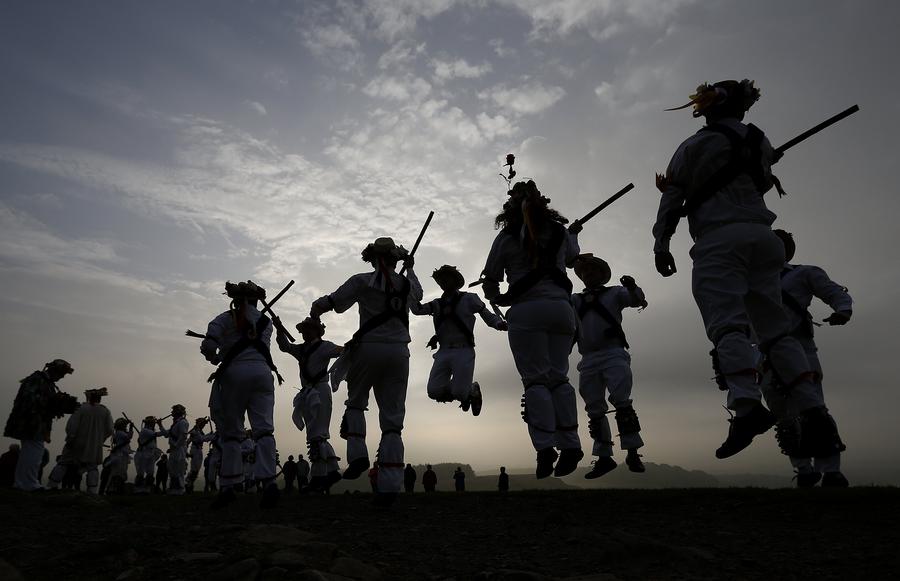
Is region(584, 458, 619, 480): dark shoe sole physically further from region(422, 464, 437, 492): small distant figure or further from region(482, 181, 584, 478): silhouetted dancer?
region(422, 464, 437, 492): small distant figure

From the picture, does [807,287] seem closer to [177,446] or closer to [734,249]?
[734,249]

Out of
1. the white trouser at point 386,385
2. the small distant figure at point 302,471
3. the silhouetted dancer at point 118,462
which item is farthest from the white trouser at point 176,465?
the white trouser at point 386,385

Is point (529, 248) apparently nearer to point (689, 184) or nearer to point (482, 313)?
point (689, 184)

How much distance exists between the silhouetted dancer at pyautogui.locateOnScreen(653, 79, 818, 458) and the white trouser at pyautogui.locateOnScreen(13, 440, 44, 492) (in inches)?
519

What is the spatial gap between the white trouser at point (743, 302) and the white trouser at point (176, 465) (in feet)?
74.6

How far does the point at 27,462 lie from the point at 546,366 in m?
11.7

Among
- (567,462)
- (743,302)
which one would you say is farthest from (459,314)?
(743,302)

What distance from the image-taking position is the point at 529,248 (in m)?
6.61

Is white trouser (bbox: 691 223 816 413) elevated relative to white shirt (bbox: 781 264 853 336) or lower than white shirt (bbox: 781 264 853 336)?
lower

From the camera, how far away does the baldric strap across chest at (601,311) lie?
8.86 metres

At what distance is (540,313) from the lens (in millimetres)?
6367

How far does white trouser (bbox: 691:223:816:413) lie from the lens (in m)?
4.38

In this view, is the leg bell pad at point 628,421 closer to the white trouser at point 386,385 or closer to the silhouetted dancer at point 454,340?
the silhouetted dancer at point 454,340

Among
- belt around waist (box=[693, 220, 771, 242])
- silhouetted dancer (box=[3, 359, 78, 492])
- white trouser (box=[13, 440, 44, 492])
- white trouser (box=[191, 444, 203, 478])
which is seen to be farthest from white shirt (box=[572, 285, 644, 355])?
white trouser (box=[191, 444, 203, 478])
